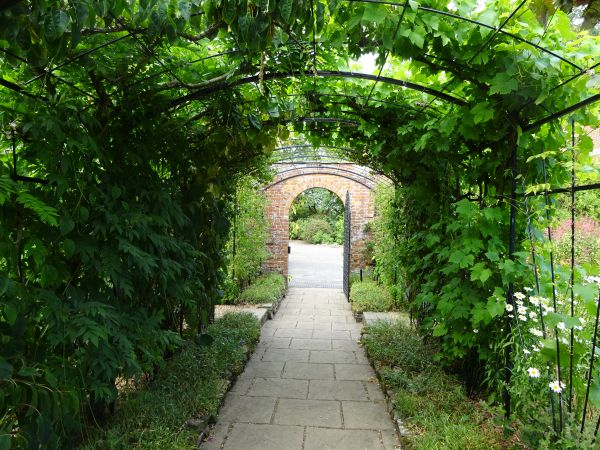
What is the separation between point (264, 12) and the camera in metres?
1.28

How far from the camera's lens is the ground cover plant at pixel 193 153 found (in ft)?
5.29

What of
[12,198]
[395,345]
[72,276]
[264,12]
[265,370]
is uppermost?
[264,12]

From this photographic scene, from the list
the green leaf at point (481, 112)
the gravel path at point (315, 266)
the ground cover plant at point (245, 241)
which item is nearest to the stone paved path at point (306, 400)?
the ground cover plant at point (245, 241)

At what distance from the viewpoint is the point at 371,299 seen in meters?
6.75

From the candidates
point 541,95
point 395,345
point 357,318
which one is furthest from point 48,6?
point 357,318

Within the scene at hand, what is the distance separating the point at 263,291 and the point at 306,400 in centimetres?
400

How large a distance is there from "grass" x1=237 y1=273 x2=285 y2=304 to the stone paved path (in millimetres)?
1228

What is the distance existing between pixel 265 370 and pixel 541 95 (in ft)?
11.3

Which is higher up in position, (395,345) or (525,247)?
(525,247)

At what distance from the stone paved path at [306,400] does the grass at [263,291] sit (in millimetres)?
1228

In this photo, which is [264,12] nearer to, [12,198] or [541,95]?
[12,198]

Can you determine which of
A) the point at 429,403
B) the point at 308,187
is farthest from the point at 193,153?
the point at 308,187

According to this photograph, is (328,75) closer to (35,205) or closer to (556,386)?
(35,205)

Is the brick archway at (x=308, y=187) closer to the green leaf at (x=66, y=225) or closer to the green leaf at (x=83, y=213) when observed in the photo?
the green leaf at (x=83, y=213)
